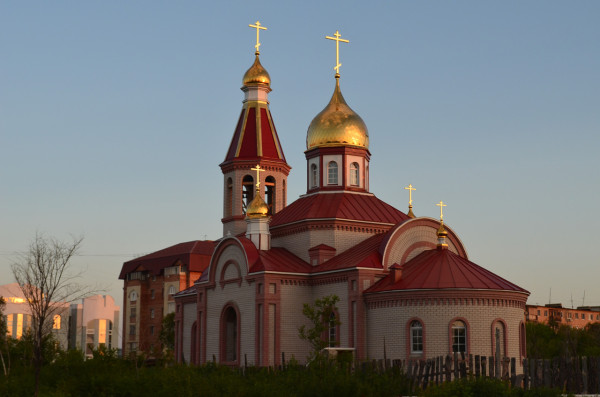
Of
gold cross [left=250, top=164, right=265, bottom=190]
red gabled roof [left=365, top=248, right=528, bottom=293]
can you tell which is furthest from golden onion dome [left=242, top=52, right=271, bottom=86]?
red gabled roof [left=365, top=248, right=528, bottom=293]

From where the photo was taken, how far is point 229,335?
3588cm

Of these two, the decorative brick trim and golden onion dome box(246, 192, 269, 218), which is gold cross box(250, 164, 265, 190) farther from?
the decorative brick trim

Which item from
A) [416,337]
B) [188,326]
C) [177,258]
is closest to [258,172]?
[188,326]

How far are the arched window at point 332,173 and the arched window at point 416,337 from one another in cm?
849

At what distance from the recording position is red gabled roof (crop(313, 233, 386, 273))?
3191cm

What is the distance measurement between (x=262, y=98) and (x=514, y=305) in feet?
51.0

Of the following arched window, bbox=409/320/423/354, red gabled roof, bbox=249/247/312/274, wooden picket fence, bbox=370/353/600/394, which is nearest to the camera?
wooden picket fence, bbox=370/353/600/394

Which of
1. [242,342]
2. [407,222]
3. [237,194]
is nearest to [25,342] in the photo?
[242,342]

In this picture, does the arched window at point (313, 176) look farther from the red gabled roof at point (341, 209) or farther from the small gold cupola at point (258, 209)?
the small gold cupola at point (258, 209)

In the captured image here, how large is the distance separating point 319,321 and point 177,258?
3670cm

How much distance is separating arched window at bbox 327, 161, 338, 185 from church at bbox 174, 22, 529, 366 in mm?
51

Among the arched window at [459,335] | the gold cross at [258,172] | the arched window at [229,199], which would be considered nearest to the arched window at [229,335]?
the gold cross at [258,172]

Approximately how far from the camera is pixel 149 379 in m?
19.7

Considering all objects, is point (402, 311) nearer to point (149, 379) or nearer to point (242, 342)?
point (242, 342)
